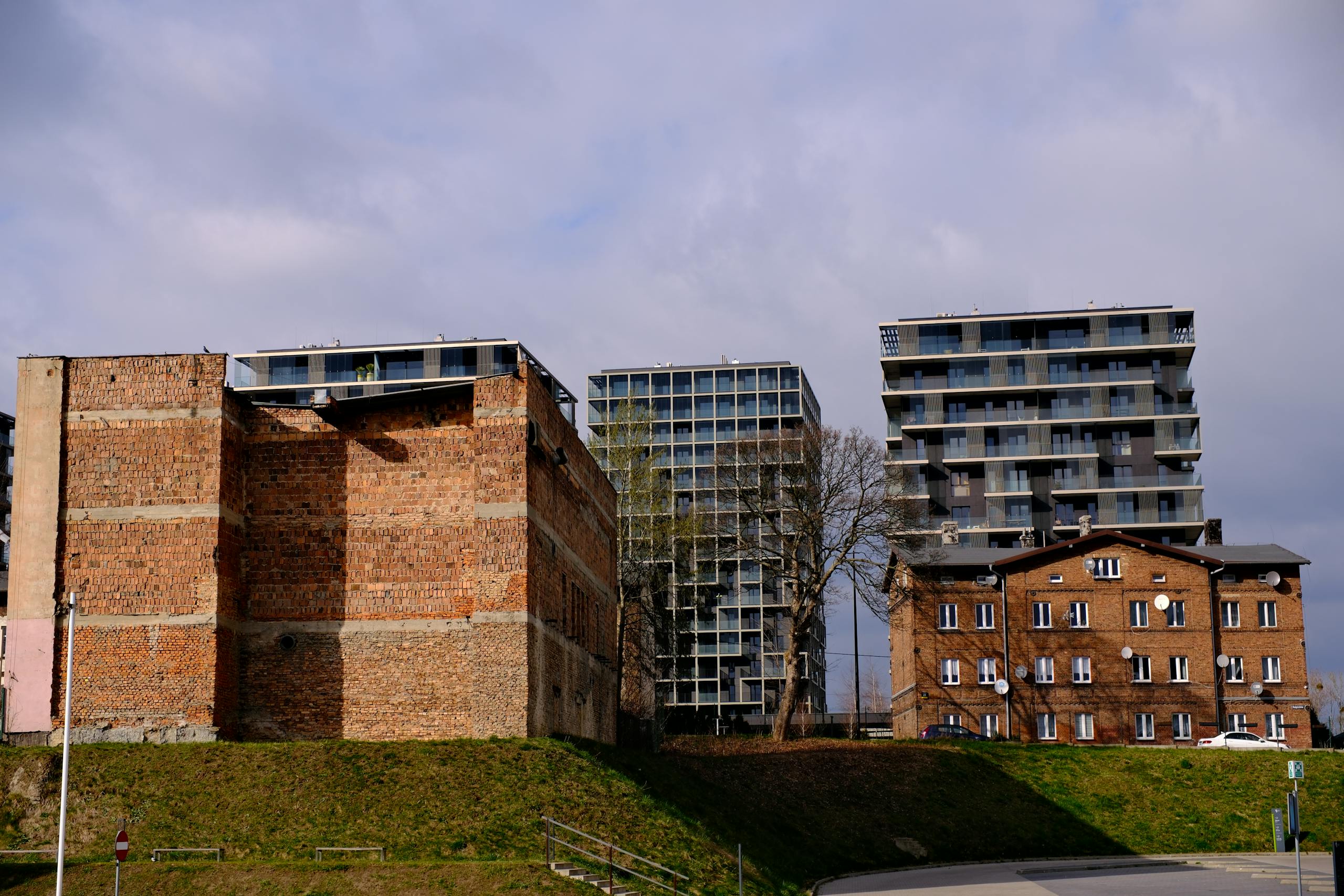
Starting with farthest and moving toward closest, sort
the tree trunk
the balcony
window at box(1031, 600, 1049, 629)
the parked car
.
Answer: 1. the balcony
2. window at box(1031, 600, 1049, 629)
3. the parked car
4. the tree trunk

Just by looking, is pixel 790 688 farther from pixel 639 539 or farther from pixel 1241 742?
pixel 1241 742

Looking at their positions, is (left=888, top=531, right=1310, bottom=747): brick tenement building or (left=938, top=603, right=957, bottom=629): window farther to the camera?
(left=938, top=603, right=957, bottom=629): window

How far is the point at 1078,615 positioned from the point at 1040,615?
178 cm

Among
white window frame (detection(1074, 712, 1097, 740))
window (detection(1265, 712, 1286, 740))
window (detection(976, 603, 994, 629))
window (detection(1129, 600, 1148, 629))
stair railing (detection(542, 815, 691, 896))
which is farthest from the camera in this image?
window (detection(976, 603, 994, 629))

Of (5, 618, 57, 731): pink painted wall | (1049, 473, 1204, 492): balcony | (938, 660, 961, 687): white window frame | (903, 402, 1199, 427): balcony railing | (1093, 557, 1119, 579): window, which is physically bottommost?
(938, 660, 961, 687): white window frame

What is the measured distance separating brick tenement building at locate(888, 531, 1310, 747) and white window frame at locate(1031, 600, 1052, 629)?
0.30ft

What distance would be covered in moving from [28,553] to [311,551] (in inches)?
277

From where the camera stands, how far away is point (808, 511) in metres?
63.0

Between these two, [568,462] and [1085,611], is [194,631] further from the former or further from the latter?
[1085,611]

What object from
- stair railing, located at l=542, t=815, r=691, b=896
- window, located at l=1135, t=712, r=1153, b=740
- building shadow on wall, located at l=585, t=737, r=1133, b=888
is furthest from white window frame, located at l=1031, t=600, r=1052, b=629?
stair railing, located at l=542, t=815, r=691, b=896

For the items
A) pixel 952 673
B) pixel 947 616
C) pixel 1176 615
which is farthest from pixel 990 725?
pixel 1176 615

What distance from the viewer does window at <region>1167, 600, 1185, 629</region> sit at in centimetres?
6769

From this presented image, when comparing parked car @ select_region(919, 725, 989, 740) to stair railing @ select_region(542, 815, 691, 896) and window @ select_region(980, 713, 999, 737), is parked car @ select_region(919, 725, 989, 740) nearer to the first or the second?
window @ select_region(980, 713, 999, 737)

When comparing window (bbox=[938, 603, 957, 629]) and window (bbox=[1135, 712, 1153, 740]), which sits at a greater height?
window (bbox=[938, 603, 957, 629])
